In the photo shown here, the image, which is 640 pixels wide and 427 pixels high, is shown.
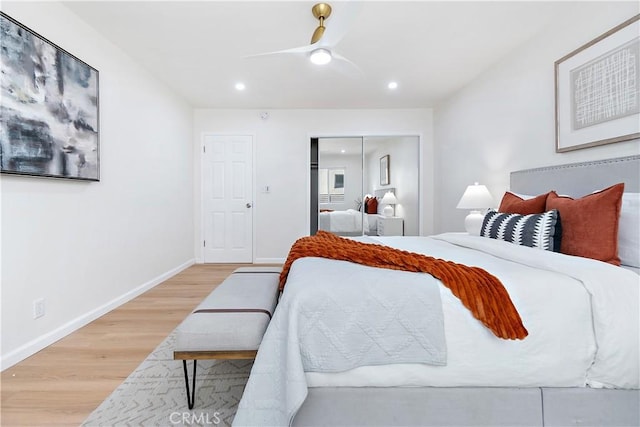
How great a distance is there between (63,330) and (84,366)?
61 centimetres

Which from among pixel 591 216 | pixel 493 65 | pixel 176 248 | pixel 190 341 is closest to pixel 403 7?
pixel 493 65

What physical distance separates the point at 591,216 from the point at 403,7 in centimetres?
190

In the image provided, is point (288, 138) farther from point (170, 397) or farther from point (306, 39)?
point (170, 397)

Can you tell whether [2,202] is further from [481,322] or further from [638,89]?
[638,89]

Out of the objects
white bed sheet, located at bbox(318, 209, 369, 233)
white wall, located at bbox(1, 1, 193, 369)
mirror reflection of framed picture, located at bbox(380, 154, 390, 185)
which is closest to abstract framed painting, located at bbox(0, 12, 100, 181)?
white wall, located at bbox(1, 1, 193, 369)

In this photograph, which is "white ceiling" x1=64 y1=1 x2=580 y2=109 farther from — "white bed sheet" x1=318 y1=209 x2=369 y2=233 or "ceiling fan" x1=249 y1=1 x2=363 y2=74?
"white bed sheet" x1=318 y1=209 x2=369 y2=233

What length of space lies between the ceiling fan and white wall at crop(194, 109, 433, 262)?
2434 mm

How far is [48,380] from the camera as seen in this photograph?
1701 mm

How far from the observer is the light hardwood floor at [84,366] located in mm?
1457

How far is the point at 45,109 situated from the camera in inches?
81.2

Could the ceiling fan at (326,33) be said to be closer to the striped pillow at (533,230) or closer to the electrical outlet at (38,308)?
the striped pillow at (533,230)

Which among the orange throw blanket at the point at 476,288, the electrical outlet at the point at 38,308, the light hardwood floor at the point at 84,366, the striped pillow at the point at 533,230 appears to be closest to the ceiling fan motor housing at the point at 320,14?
the orange throw blanket at the point at 476,288

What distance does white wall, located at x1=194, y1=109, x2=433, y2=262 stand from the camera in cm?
478

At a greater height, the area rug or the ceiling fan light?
the ceiling fan light
